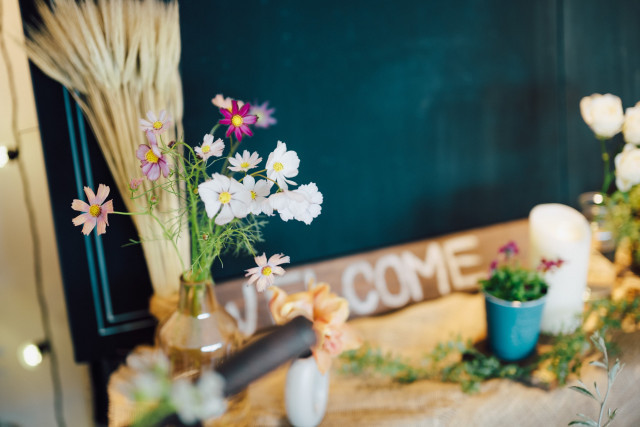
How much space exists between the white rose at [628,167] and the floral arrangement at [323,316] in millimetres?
640

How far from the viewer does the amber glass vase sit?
72cm

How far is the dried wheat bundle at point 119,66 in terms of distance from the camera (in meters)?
0.78

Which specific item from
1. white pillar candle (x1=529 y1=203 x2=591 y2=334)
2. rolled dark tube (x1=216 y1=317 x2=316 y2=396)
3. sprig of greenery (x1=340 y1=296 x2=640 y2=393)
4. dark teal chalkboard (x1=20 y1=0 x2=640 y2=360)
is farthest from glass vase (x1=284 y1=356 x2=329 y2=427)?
white pillar candle (x1=529 y1=203 x2=591 y2=334)

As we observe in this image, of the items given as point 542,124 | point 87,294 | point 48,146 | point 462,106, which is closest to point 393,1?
point 462,106

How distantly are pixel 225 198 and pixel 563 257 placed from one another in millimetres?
734

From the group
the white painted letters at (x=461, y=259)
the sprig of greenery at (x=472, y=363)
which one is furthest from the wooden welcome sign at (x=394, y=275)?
the sprig of greenery at (x=472, y=363)

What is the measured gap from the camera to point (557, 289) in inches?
39.9

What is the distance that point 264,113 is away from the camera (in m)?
0.99

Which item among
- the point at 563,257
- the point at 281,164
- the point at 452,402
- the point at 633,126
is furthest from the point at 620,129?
the point at 281,164

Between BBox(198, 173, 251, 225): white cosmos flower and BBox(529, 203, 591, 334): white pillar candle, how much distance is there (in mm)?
678

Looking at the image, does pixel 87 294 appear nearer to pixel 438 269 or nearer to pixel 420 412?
pixel 420 412

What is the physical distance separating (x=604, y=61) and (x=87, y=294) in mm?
1422

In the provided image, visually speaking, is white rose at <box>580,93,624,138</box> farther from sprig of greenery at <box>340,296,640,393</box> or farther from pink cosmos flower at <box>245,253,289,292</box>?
pink cosmos flower at <box>245,253,289,292</box>

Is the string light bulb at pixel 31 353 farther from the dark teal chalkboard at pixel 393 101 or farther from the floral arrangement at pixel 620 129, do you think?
the floral arrangement at pixel 620 129
